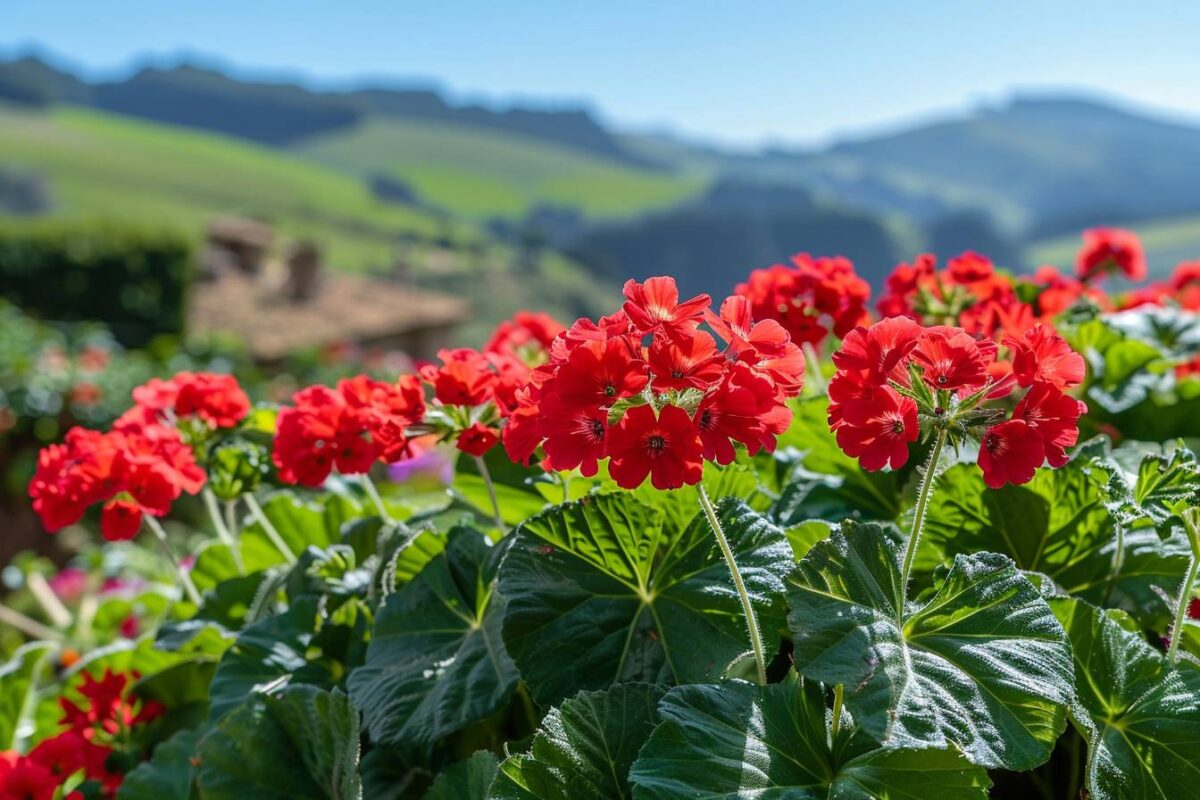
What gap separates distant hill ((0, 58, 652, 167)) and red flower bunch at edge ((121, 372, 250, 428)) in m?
142

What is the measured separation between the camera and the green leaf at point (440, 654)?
3.46 feet

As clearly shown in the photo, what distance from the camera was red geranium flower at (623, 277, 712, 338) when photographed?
91cm

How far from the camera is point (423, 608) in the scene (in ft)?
3.83

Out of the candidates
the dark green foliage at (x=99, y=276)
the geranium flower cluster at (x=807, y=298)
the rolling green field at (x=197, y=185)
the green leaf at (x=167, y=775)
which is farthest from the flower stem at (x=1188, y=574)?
the rolling green field at (x=197, y=185)

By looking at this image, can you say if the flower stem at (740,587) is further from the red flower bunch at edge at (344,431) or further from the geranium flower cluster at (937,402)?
the red flower bunch at edge at (344,431)

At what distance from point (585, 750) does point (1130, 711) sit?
51cm

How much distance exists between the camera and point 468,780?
0.99m

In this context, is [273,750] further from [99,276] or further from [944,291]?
[99,276]

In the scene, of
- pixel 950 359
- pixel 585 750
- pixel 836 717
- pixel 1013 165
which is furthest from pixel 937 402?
pixel 1013 165

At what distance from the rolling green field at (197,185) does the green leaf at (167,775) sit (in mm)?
62364

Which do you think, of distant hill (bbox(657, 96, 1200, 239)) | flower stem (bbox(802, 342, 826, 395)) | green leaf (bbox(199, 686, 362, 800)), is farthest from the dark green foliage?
distant hill (bbox(657, 96, 1200, 239))

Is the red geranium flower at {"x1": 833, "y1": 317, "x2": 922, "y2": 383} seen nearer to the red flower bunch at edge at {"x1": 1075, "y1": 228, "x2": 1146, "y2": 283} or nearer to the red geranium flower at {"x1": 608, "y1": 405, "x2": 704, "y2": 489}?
the red geranium flower at {"x1": 608, "y1": 405, "x2": 704, "y2": 489}

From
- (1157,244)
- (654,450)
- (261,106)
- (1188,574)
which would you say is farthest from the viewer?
(261,106)

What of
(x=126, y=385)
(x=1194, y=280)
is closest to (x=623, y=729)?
(x=1194, y=280)
